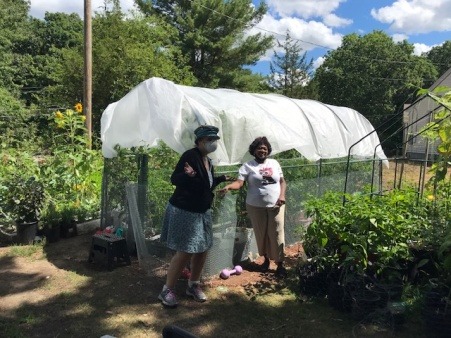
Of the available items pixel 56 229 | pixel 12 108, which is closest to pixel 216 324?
pixel 56 229

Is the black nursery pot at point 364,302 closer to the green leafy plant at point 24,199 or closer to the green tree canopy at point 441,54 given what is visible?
the green leafy plant at point 24,199

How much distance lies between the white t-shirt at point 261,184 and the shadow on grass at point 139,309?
3.12 ft

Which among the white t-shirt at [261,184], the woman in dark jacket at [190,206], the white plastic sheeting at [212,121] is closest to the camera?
the woman in dark jacket at [190,206]

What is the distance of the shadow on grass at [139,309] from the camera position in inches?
142

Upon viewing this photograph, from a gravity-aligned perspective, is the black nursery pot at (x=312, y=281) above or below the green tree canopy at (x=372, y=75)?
below

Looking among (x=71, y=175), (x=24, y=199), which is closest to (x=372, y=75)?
(x=71, y=175)

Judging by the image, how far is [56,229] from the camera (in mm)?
6004

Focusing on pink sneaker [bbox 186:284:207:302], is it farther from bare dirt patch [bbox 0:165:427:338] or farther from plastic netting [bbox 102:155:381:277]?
plastic netting [bbox 102:155:381:277]

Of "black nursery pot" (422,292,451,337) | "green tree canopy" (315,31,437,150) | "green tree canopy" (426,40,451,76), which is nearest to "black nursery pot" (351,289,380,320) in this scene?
"black nursery pot" (422,292,451,337)

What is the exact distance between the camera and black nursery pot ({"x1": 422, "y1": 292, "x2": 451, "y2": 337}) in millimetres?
3338

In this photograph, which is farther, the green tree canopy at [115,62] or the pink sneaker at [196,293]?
the green tree canopy at [115,62]

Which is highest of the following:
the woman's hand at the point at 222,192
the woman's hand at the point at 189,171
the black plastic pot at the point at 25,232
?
the woman's hand at the point at 189,171

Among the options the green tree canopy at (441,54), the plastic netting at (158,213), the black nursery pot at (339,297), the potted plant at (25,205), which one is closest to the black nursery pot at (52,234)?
the potted plant at (25,205)

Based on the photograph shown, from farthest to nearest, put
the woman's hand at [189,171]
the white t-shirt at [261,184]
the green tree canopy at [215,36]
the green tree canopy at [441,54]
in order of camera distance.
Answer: the green tree canopy at [441,54], the green tree canopy at [215,36], the white t-shirt at [261,184], the woman's hand at [189,171]
